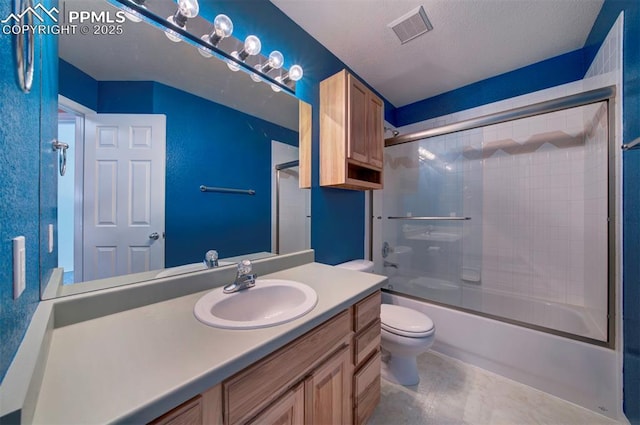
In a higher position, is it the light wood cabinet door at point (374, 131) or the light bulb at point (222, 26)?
the light bulb at point (222, 26)

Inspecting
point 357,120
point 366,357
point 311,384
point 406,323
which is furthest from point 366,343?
point 357,120

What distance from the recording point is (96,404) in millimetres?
423

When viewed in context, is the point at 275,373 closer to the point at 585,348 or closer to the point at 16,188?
the point at 16,188

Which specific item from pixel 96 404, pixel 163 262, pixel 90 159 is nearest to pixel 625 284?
pixel 96 404

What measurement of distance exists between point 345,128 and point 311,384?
1.40 meters

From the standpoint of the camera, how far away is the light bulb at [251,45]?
120 centimetres

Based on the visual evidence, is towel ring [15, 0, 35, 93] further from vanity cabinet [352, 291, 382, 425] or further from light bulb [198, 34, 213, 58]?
vanity cabinet [352, 291, 382, 425]

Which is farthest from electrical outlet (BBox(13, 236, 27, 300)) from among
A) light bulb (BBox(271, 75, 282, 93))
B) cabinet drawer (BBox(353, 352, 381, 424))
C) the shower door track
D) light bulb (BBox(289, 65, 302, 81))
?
the shower door track

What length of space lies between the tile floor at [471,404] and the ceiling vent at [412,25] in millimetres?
2421

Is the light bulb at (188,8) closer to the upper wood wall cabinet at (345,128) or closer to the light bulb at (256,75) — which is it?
the light bulb at (256,75)

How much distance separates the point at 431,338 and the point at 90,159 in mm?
1930

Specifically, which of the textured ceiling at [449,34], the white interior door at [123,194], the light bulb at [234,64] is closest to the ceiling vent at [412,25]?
the textured ceiling at [449,34]

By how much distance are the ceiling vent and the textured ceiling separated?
0.10 ft

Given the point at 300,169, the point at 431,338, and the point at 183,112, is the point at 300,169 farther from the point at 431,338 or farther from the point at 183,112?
the point at 431,338
